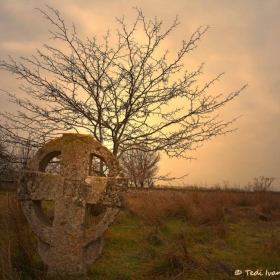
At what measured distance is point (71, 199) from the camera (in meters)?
3.76

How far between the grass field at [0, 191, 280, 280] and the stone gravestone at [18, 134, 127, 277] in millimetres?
249

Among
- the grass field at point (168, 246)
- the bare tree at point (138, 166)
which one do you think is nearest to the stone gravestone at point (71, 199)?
the grass field at point (168, 246)

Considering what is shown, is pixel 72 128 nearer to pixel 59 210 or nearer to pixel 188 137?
pixel 188 137

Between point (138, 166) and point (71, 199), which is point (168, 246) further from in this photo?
point (138, 166)

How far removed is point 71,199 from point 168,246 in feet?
7.23

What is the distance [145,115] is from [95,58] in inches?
67.9

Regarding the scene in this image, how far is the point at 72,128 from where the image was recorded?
696 cm

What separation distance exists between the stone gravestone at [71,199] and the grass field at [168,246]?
0.25 m

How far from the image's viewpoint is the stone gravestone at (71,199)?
11.9 feet

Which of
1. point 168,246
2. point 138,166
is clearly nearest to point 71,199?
point 168,246

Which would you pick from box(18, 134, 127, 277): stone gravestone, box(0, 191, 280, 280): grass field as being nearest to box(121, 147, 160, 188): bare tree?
box(0, 191, 280, 280): grass field

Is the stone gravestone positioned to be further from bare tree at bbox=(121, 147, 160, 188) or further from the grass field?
bare tree at bbox=(121, 147, 160, 188)

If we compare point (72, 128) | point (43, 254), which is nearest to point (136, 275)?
point (43, 254)

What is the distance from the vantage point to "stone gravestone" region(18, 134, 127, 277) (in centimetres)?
363
